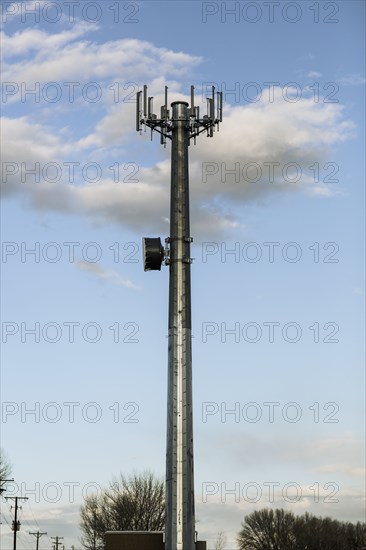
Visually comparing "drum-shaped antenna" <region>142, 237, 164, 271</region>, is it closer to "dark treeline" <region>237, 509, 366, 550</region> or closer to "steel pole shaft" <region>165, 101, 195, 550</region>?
"steel pole shaft" <region>165, 101, 195, 550</region>

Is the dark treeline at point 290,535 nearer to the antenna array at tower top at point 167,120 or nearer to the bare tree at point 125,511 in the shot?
the bare tree at point 125,511

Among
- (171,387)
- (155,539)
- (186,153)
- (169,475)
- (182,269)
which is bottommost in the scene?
(155,539)

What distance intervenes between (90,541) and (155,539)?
7814 cm

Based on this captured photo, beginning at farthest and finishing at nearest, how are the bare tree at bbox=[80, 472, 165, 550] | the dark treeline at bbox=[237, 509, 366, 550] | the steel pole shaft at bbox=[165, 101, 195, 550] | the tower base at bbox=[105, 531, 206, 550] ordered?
the dark treeline at bbox=[237, 509, 366, 550] → the bare tree at bbox=[80, 472, 165, 550] → the tower base at bbox=[105, 531, 206, 550] → the steel pole shaft at bbox=[165, 101, 195, 550]

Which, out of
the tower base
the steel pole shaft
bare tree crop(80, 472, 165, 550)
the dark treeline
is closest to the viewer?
the steel pole shaft

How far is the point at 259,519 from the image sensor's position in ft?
487

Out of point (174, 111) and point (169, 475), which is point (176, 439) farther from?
point (174, 111)

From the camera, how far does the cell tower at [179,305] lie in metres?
22.6

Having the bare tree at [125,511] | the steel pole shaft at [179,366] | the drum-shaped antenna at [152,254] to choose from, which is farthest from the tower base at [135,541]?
the bare tree at [125,511]

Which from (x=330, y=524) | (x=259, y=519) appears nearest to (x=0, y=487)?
(x=259, y=519)

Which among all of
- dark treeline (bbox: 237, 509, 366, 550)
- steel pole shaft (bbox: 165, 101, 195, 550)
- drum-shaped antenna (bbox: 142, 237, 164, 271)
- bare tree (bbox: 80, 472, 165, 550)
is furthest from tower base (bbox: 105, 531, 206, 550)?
dark treeline (bbox: 237, 509, 366, 550)

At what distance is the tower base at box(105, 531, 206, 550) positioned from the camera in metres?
23.4

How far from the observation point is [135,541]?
23.6m

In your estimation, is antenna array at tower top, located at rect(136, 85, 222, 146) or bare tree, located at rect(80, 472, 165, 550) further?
bare tree, located at rect(80, 472, 165, 550)
